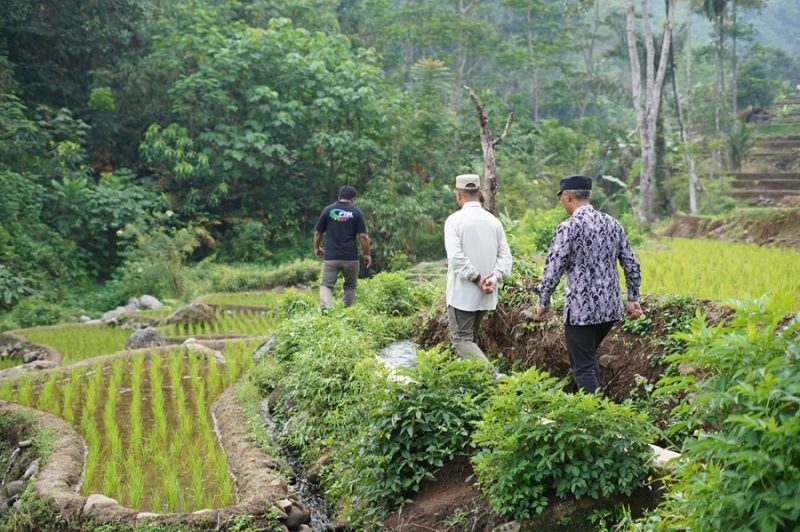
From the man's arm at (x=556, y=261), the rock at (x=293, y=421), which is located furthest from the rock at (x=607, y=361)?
the rock at (x=293, y=421)

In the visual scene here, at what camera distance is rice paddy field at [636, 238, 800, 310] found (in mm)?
6445

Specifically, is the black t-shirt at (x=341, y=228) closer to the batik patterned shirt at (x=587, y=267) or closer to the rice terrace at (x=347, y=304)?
the rice terrace at (x=347, y=304)

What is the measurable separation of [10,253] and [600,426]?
13.8 m

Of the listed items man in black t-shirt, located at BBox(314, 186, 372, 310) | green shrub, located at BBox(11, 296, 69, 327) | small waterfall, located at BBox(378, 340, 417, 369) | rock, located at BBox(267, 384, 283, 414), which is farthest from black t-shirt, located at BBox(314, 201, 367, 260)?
green shrub, located at BBox(11, 296, 69, 327)

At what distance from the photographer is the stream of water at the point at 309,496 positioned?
16.6 feet

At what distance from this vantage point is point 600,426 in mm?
3672

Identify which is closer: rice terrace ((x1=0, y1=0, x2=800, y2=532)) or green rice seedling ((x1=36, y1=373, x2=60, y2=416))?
rice terrace ((x1=0, y1=0, x2=800, y2=532))

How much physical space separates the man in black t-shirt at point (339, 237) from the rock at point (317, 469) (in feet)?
10.2

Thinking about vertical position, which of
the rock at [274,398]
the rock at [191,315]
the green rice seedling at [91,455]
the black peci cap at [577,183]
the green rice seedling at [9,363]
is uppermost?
the black peci cap at [577,183]

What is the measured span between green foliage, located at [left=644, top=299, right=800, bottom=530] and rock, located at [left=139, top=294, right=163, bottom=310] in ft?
42.6

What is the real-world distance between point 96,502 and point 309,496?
4.94 ft

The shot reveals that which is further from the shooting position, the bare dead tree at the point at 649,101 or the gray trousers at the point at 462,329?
the bare dead tree at the point at 649,101

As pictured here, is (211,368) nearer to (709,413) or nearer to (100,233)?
(709,413)

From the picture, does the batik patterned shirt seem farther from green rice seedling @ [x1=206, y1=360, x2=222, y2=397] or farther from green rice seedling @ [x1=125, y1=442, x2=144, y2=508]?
green rice seedling @ [x1=206, y1=360, x2=222, y2=397]
